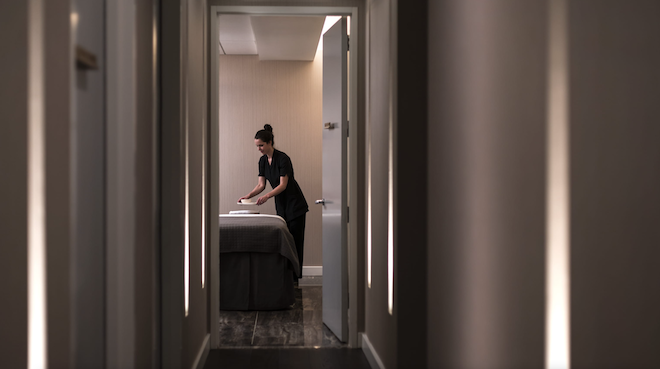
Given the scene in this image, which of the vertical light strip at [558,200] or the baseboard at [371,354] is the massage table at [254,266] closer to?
the baseboard at [371,354]

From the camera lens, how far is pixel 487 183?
150 centimetres

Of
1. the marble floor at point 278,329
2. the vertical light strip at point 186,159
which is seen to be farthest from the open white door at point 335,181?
the vertical light strip at point 186,159

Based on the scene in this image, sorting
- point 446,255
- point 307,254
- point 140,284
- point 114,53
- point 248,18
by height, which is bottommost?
point 307,254

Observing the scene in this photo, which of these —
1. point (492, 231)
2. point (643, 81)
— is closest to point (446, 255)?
point (492, 231)

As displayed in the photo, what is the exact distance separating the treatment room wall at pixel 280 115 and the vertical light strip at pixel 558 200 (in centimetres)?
477

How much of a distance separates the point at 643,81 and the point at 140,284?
5.70ft

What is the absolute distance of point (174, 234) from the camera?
2.13m

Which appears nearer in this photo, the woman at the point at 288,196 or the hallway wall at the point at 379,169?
the hallway wall at the point at 379,169

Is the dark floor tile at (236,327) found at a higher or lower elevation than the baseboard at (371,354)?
lower

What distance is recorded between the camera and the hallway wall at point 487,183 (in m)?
1.21

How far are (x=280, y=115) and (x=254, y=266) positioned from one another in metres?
2.32

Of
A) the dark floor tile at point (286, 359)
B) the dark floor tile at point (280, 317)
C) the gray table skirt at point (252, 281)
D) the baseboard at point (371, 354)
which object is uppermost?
Answer: the gray table skirt at point (252, 281)

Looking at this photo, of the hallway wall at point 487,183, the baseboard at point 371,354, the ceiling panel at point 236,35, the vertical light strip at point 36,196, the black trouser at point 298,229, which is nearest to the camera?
the hallway wall at point 487,183

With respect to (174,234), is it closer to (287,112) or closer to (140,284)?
(140,284)
